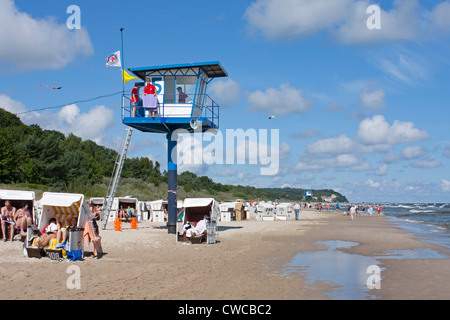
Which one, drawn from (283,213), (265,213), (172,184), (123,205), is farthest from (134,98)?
(283,213)

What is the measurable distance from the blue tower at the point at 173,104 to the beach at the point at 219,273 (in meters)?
6.68

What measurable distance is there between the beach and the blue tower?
668 centimetres

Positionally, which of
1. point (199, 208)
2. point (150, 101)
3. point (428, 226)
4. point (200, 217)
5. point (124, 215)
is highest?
point (150, 101)

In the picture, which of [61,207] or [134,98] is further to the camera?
→ [134,98]

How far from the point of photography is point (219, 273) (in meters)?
10.8

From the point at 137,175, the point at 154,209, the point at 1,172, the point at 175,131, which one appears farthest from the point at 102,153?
the point at 175,131

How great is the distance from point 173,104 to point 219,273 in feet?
41.2

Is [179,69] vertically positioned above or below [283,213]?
above

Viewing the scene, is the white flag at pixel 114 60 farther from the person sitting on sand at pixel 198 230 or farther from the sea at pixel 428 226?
the sea at pixel 428 226

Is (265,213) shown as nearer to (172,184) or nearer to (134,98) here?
(172,184)

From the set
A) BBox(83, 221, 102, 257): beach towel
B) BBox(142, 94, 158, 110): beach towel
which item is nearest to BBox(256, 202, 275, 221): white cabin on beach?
BBox(142, 94, 158, 110): beach towel

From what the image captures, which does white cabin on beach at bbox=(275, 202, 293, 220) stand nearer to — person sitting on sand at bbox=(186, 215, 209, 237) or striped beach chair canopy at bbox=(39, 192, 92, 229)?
person sitting on sand at bbox=(186, 215, 209, 237)

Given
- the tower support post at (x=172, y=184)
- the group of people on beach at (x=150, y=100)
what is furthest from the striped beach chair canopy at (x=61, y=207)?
the group of people on beach at (x=150, y=100)
